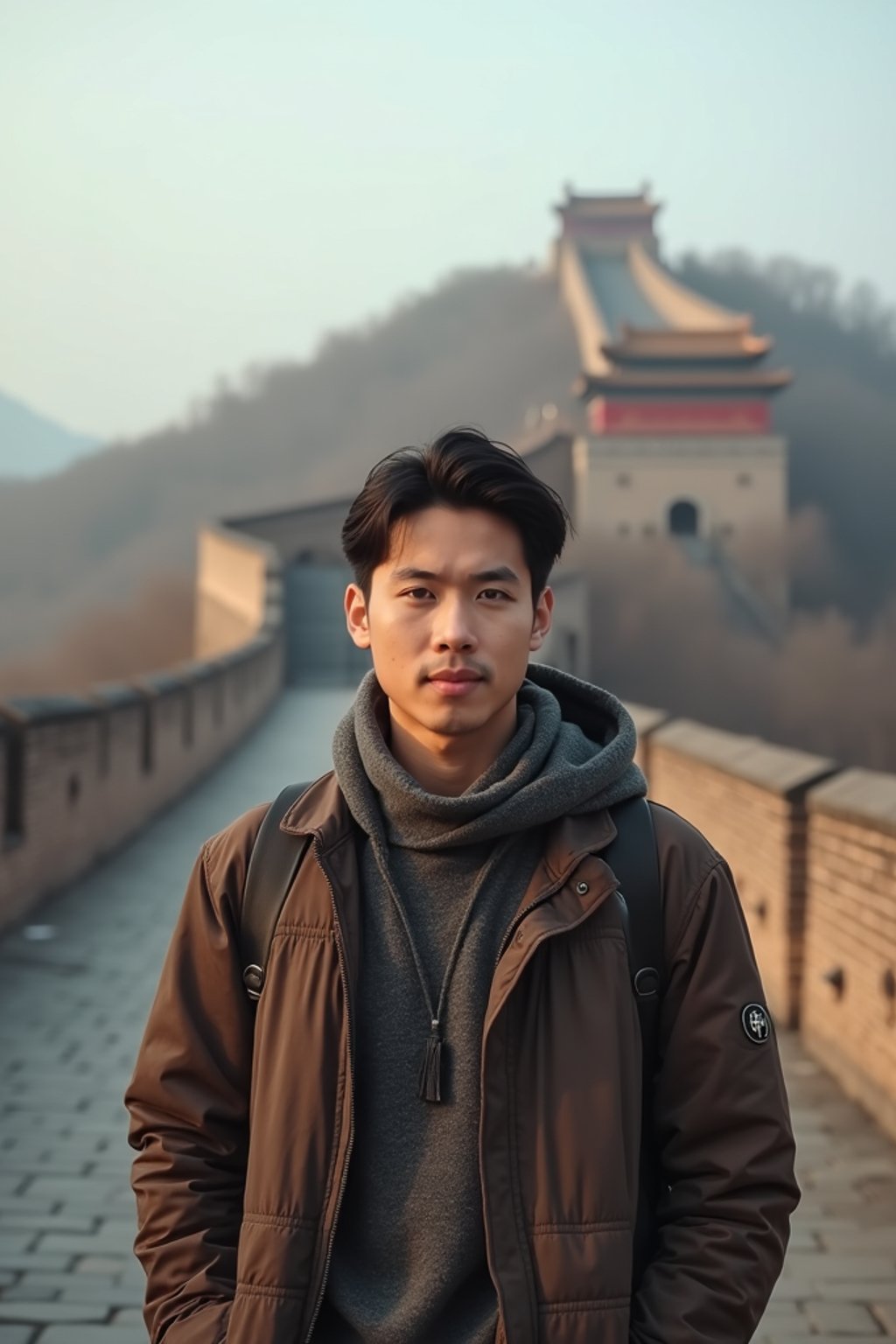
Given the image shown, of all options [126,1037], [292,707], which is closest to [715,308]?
[292,707]

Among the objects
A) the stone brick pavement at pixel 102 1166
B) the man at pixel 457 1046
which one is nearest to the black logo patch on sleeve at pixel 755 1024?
the man at pixel 457 1046

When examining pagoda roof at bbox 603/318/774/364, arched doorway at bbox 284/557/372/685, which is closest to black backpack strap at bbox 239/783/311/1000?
arched doorway at bbox 284/557/372/685

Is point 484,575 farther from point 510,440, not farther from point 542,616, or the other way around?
point 510,440

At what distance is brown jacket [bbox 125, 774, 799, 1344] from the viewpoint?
164cm

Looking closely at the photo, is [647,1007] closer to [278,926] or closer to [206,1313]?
[278,926]

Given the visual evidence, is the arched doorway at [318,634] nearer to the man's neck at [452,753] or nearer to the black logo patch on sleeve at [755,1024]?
the man's neck at [452,753]

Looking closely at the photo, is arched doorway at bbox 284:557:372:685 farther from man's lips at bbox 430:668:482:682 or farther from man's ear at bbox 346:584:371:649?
man's lips at bbox 430:668:482:682

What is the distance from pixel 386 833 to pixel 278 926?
0.16m

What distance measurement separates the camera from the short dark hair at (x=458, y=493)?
5.95 feet

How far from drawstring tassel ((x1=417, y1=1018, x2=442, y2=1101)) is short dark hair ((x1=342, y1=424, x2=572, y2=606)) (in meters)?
0.53

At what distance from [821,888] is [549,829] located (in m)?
4.20

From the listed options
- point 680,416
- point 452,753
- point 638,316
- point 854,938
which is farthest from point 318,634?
point 638,316

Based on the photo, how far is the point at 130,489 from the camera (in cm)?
7750

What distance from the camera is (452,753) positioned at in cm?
186
